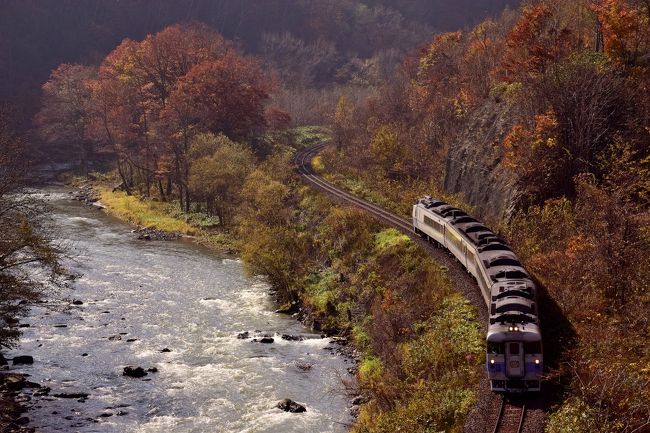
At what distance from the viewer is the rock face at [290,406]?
108 ft

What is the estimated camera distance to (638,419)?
67.2 ft

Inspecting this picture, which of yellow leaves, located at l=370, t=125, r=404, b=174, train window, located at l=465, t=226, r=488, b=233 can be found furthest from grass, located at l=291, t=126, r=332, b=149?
train window, located at l=465, t=226, r=488, b=233

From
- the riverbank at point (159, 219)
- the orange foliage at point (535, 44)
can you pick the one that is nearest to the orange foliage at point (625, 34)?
the orange foliage at point (535, 44)

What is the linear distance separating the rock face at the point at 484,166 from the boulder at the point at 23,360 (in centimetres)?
3474

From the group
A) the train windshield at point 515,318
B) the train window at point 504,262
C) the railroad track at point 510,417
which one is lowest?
the railroad track at point 510,417

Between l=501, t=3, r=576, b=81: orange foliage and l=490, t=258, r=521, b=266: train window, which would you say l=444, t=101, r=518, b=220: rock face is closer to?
l=501, t=3, r=576, b=81: orange foliage

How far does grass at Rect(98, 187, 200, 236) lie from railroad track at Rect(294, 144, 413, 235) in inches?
631

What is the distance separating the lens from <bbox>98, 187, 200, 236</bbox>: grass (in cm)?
7544

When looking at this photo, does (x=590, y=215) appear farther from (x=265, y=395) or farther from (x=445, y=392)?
(x=265, y=395)

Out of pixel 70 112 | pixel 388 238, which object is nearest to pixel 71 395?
pixel 388 238

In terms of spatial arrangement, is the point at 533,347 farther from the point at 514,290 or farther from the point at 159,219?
the point at 159,219

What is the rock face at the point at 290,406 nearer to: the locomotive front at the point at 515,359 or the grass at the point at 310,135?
the locomotive front at the point at 515,359

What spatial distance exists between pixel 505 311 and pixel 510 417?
515cm

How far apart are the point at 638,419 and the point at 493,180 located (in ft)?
108
